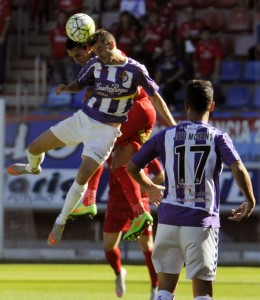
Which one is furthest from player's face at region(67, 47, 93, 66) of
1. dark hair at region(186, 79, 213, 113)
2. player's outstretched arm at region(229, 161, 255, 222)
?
player's outstretched arm at region(229, 161, 255, 222)

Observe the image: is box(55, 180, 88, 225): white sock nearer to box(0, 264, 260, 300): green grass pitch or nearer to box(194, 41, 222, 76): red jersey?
box(0, 264, 260, 300): green grass pitch

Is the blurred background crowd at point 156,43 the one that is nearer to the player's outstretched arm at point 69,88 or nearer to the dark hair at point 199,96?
the player's outstretched arm at point 69,88

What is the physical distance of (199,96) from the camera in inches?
292

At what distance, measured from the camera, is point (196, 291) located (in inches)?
295

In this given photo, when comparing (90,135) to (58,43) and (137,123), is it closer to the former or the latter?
(137,123)

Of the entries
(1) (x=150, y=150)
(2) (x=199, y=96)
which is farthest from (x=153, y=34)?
(2) (x=199, y=96)

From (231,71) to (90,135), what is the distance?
9.60m

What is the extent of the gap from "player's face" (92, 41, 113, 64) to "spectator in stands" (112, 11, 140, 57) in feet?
33.2

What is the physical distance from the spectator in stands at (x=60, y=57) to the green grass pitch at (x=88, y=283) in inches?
193

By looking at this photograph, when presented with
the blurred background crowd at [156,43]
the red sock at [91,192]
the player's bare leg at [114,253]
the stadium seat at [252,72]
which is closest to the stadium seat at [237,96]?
the blurred background crowd at [156,43]

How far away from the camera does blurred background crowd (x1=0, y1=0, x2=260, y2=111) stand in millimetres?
19219

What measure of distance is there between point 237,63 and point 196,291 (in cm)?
1249

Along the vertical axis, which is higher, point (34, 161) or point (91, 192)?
point (34, 161)

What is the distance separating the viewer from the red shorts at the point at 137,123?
423 inches
